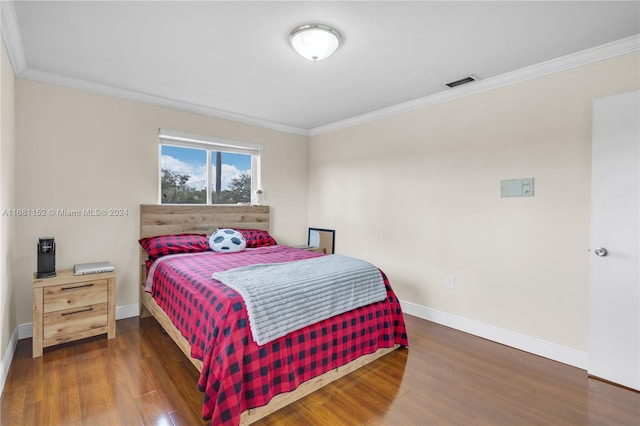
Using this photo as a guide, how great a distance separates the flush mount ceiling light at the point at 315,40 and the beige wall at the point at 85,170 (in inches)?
82.7

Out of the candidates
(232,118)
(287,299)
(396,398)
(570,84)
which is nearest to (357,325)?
(396,398)

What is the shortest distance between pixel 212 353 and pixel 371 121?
10.5ft

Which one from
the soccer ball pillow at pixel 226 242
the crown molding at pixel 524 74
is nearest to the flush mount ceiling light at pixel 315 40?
the crown molding at pixel 524 74

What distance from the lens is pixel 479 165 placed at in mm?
2938

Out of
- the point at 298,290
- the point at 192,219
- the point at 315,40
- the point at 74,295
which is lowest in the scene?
the point at 74,295

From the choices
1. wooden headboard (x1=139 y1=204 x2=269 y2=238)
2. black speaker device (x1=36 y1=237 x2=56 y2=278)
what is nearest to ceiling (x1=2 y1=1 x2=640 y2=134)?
wooden headboard (x1=139 y1=204 x2=269 y2=238)

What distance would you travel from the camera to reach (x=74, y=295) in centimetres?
260

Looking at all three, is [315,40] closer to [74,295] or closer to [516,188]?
[516,188]

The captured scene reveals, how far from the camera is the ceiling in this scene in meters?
1.84

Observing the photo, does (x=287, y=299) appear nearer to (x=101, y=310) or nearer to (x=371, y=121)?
(x=101, y=310)

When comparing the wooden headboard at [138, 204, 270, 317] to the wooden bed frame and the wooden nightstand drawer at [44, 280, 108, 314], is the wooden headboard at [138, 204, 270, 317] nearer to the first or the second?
the wooden bed frame

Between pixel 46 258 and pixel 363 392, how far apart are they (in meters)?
2.71

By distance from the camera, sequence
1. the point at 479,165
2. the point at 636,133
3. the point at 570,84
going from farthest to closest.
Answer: the point at 479,165
the point at 570,84
the point at 636,133

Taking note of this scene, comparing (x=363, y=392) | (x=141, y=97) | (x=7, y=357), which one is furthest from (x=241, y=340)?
(x=141, y=97)
